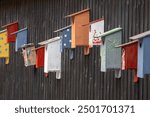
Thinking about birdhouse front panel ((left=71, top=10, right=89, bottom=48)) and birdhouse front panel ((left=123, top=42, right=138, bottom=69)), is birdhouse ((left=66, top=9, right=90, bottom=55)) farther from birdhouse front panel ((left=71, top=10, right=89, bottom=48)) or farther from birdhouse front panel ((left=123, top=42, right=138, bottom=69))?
birdhouse front panel ((left=123, top=42, right=138, bottom=69))

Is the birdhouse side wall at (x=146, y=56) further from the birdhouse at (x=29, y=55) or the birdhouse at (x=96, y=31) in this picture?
the birdhouse at (x=29, y=55)

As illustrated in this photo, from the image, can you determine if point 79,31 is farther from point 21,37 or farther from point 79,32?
point 21,37

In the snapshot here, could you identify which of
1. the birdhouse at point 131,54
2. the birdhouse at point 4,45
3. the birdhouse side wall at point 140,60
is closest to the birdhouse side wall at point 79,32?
the birdhouse at point 131,54

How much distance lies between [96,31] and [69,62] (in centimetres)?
107

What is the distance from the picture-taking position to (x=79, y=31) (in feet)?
20.1

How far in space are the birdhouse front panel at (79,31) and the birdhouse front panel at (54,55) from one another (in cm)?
49

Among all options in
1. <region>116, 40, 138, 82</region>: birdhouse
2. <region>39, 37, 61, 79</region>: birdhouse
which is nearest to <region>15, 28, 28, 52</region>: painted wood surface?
<region>39, 37, 61, 79</region>: birdhouse

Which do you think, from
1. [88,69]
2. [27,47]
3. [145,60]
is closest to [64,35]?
[88,69]

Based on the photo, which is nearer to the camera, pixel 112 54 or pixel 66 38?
pixel 112 54

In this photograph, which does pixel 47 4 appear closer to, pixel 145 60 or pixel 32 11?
pixel 32 11

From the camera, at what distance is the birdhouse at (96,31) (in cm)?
621

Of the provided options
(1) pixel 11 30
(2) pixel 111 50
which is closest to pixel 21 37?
Result: (1) pixel 11 30

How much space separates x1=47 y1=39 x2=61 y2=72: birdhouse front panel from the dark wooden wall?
443 mm

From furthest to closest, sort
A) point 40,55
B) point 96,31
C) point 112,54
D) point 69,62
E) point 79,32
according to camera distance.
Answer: point 69,62 < point 40,55 < point 96,31 < point 79,32 < point 112,54
